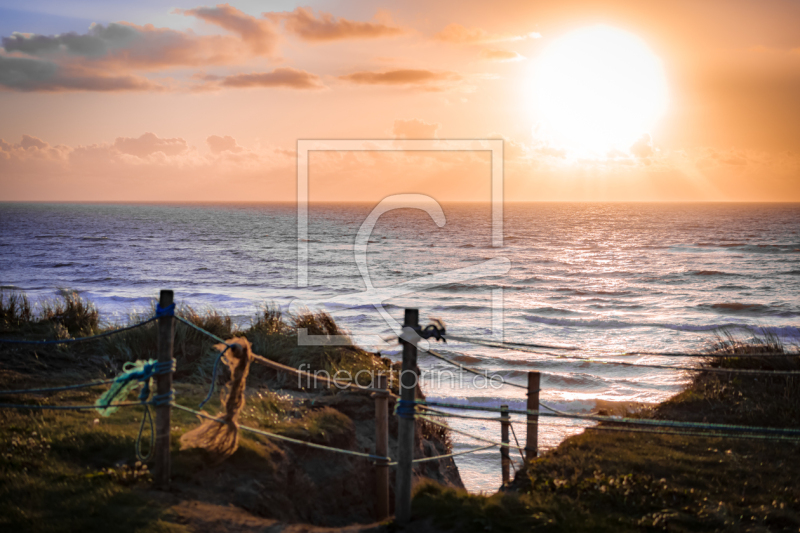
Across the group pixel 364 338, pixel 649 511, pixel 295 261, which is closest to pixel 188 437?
pixel 649 511

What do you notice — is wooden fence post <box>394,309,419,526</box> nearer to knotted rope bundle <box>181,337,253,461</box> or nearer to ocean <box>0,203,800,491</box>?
knotted rope bundle <box>181,337,253,461</box>

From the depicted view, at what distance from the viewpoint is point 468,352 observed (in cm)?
1809

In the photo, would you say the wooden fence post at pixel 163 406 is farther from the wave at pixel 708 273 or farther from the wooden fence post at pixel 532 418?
the wave at pixel 708 273

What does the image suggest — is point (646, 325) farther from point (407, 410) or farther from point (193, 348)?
point (407, 410)

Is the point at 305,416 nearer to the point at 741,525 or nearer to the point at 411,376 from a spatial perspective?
the point at 411,376

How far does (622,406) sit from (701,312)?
62.1ft

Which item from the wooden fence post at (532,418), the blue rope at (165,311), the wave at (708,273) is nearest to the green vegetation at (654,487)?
the wooden fence post at (532,418)

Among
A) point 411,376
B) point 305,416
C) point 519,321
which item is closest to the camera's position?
point 411,376

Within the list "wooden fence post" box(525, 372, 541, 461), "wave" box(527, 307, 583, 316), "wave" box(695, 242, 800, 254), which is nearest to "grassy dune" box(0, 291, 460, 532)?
"wooden fence post" box(525, 372, 541, 461)

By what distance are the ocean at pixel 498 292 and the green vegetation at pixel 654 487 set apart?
5.63 feet

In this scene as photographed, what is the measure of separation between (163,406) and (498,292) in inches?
1134

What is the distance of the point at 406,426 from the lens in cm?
448

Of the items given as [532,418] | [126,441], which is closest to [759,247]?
[532,418]

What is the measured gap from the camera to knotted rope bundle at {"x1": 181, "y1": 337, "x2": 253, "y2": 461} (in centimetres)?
493
